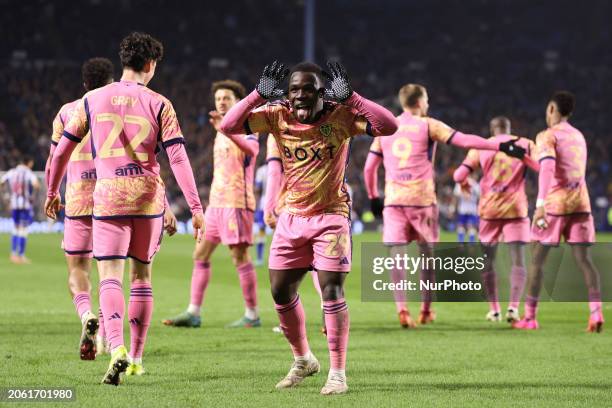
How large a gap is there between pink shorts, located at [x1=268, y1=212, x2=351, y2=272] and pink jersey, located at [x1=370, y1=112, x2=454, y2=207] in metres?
4.18

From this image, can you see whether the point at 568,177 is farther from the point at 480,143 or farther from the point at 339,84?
the point at 339,84

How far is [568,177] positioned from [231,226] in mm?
3529

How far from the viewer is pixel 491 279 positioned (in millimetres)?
11727

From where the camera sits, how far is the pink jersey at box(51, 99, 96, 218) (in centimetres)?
789

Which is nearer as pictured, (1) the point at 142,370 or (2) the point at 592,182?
(1) the point at 142,370

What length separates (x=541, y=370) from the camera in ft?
25.3

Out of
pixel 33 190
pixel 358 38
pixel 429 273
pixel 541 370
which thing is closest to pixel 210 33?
pixel 358 38

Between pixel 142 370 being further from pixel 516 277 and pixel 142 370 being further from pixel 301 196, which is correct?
pixel 516 277

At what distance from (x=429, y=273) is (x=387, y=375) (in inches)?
163

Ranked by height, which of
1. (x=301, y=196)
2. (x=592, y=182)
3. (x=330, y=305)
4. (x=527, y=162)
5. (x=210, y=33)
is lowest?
(x=330, y=305)

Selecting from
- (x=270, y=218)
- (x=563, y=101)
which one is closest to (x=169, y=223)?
(x=270, y=218)

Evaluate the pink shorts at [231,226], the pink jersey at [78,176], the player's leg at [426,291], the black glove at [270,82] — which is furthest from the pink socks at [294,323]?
the player's leg at [426,291]

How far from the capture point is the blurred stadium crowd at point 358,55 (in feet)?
128

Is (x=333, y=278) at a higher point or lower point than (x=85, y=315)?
higher
